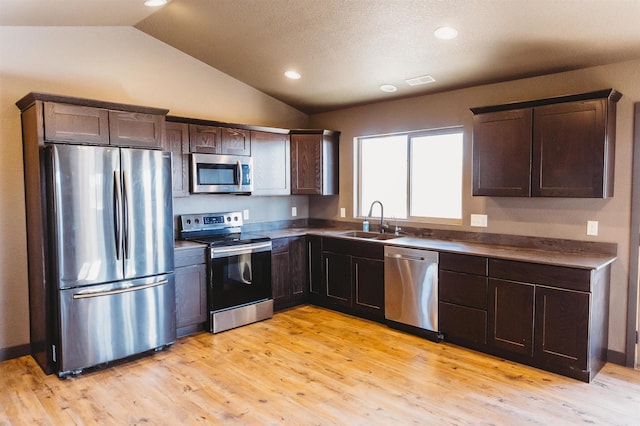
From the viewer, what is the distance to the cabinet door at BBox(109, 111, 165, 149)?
3.44m

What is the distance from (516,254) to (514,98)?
1.46 metres

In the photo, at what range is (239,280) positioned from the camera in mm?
4359

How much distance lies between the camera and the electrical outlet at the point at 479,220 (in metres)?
4.14

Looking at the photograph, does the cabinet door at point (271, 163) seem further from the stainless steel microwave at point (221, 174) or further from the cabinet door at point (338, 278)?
the cabinet door at point (338, 278)

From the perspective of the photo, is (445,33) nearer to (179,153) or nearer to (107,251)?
(179,153)

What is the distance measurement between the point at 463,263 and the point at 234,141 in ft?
8.85

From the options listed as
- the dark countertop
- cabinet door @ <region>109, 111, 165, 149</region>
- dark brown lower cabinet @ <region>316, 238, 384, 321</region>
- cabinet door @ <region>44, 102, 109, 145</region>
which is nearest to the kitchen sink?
the dark countertop

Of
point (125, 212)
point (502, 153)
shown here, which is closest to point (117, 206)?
point (125, 212)

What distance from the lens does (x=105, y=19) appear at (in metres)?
3.71

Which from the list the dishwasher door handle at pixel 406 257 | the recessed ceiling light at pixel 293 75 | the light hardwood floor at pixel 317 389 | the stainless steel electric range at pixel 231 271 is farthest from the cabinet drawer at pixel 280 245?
the recessed ceiling light at pixel 293 75

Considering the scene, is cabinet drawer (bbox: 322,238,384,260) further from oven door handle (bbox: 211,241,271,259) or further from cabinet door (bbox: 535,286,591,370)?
cabinet door (bbox: 535,286,591,370)

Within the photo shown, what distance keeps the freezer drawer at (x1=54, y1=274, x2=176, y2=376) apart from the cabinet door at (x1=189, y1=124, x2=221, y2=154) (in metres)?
1.38

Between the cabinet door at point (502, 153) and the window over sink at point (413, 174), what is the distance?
58 cm

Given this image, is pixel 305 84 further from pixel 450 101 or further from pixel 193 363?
pixel 193 363
